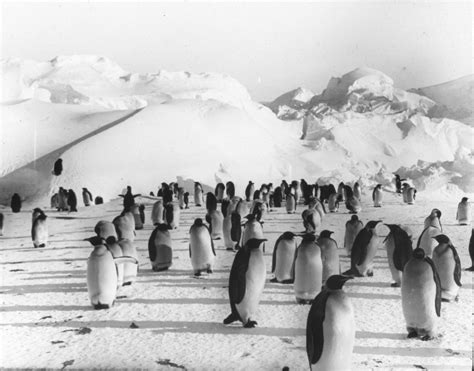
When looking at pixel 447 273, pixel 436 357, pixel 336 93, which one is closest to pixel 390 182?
pixel 447 273

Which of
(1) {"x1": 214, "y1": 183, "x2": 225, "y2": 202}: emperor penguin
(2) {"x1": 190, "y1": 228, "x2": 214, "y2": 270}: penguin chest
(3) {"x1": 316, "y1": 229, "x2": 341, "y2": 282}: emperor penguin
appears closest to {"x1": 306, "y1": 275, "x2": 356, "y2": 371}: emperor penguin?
(3) {"x1": 316, "y1": 229, "x2": 341, "y2": 282}: emperor penguin

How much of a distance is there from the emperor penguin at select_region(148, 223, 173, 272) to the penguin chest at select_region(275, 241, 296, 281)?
1.67 m

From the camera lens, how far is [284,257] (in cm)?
617

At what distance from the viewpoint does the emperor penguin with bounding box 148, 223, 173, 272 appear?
7.05 meters

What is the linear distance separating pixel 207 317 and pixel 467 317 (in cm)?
251

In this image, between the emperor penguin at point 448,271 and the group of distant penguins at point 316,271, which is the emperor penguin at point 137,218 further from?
the emperor penguin at point 448,271

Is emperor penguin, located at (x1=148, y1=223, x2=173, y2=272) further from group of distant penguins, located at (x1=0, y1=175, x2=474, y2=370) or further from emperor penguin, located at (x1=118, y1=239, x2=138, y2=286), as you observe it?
emperor penguin, located at (x1=118, y1=239, x2=138, y2=286)

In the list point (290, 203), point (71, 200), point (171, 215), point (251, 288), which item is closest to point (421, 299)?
point (251, 288)

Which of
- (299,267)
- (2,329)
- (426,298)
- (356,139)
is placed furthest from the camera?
(356,139)

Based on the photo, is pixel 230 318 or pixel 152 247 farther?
pixel 152 247

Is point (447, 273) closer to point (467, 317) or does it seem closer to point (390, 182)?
point (467, 317)

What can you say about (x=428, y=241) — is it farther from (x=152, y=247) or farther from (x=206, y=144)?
(x=206, y=144)

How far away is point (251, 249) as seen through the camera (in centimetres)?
495

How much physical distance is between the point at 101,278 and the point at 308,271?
2.13m
